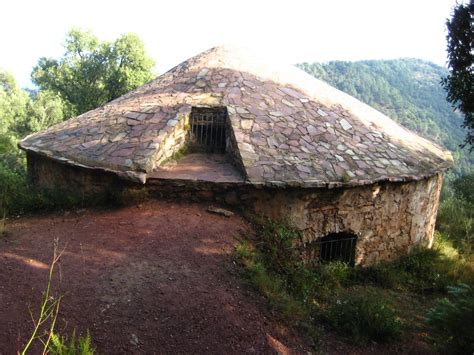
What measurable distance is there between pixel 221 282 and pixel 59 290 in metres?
1.71

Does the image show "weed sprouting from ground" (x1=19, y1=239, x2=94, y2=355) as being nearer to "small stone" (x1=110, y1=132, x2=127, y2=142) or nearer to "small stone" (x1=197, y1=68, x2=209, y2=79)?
"small stone" (x1=110, y1=132, x2=127, y2=142)

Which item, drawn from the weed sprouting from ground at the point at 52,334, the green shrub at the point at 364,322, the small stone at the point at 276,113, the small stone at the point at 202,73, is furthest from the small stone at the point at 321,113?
the weed sprouting from ground at the point at 52,334

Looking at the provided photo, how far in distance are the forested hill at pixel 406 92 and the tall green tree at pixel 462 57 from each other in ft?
105

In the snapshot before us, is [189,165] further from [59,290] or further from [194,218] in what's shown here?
[59,290]

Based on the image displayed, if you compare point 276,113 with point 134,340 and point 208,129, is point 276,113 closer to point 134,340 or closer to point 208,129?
point 208,129

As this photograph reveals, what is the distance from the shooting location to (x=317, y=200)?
6207 mm

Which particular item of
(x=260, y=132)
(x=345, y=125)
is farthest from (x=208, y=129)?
(x=345, y=125)

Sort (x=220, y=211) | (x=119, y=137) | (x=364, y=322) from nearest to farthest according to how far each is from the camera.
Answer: (x=364, y=322), (x=220, y=211), (x=119, y=137)

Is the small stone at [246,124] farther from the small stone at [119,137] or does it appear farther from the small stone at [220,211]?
the small stone at [119,137]

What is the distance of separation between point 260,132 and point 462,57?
12.6 ft

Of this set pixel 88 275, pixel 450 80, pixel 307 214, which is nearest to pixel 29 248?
pixel 88 275

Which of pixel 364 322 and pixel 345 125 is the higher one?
pixel 345 125

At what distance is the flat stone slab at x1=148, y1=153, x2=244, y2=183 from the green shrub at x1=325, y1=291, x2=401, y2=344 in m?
2.37

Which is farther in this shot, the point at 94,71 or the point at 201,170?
the point at 94,71
